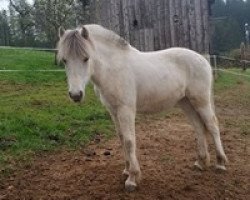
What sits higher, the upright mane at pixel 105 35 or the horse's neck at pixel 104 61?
the upright mane at pixel 105 35

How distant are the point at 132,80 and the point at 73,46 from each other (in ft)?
2.90

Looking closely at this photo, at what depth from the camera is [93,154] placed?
609 cm

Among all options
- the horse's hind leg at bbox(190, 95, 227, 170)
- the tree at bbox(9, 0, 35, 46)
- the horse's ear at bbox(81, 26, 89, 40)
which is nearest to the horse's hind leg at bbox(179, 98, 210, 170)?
the horse's hind leg at bbox(190, 95, 227, 170)

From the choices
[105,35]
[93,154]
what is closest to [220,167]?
[93,154]

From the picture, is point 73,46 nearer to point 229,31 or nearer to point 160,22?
point 160,22

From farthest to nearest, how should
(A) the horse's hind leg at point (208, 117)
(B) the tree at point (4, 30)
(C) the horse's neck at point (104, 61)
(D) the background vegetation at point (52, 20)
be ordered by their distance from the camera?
(B) the tree at point (4, 30) → (D) the background vegetation at point (52, 20) → (A) the horse's hind leg at point (208, 117) → (C) the horse's neck at point (104, 61)

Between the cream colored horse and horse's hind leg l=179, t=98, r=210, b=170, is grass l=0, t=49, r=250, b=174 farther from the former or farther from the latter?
horse's hind leg l=179, t=98, r=210, b=170

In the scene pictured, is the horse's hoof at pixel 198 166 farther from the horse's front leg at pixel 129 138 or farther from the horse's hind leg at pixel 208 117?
the horse's front leg at pixel 129 138

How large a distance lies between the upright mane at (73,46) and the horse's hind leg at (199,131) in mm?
1857

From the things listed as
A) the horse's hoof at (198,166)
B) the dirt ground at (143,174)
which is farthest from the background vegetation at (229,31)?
the horse's hoof at (198,166)

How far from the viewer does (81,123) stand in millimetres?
7645

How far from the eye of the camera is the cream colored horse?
4164 mm

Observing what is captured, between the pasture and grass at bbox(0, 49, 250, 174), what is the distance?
2cm

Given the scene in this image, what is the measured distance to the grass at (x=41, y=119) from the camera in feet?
20.4
